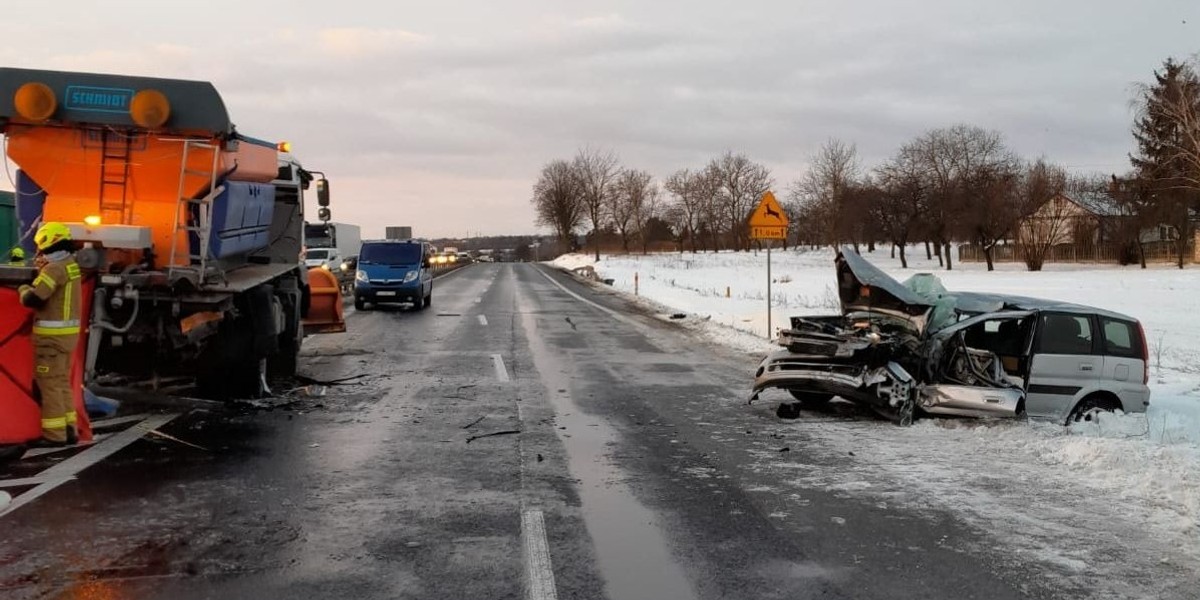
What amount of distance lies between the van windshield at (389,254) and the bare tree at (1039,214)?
163 feet

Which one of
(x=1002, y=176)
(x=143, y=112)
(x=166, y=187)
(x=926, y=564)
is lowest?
(x=926, y=564)

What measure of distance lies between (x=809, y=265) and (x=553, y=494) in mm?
74716

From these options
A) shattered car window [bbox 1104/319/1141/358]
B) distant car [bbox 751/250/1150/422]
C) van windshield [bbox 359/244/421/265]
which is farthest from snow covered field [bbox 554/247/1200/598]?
van windshield [bbox 359/244/421/265]

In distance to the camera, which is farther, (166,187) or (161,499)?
(166,187)

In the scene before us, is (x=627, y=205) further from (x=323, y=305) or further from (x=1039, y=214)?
(x=323, y=305)

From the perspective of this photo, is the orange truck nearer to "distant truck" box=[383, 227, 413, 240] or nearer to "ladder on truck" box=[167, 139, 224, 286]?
"ladder on truck" box=[167, 139, 224, 286]

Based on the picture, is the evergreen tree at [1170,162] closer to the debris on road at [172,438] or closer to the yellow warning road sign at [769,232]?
the yellow warning road sign at [769,232]

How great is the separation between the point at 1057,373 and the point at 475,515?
248 inches

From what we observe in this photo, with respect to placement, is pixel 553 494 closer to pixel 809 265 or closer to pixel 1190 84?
pixel 1190 84

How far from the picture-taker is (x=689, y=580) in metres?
4.47

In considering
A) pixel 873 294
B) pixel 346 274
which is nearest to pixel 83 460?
pixel 873 294

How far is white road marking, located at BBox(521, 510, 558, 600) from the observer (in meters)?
4.26

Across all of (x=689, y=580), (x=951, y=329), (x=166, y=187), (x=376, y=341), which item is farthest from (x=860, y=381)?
(x=376, y=341)

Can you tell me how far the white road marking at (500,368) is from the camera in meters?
12.0
